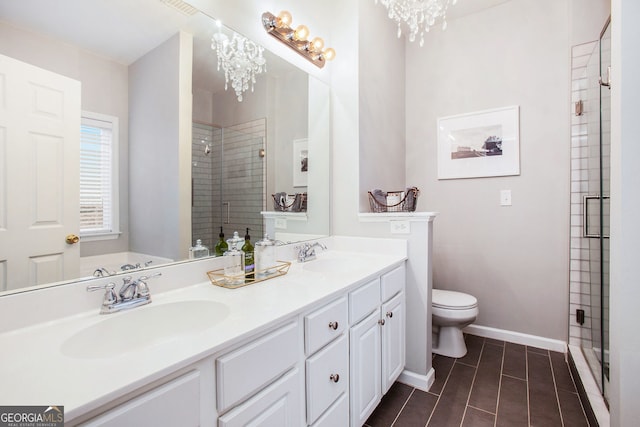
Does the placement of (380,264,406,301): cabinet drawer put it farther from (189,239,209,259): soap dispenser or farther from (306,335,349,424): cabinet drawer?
(189,239,209,259): soap dispenser

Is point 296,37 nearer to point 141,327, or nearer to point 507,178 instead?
point 141,327

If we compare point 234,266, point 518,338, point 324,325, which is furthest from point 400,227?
point 518,338

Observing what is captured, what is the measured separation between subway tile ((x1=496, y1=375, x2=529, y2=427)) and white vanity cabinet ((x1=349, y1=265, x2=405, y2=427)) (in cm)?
55

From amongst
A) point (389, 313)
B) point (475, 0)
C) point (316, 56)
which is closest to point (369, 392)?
point (389, 313)

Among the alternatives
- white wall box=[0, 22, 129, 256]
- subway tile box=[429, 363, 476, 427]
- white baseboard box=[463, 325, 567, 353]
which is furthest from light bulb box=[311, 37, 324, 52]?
white baseboard box=[463, 325, 567, 353]

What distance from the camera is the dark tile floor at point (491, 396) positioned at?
4.96 ft

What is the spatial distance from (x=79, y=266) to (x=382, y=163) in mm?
2023

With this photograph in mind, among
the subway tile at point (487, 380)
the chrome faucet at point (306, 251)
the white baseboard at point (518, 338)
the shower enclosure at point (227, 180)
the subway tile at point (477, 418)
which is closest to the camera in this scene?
the shower enclosure at point (227, 180)

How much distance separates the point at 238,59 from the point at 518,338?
9.47 ft

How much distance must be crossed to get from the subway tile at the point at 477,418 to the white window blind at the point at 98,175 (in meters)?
1.90

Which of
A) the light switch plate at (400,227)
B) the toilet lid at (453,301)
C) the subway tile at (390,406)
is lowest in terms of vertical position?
the subway tile at (390,406)

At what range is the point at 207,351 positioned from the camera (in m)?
0.68

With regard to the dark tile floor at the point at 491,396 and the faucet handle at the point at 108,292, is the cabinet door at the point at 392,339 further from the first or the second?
the faucet handle at the point at 108,292

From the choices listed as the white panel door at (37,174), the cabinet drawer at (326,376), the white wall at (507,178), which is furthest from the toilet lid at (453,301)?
the white panel door at (37,174)
